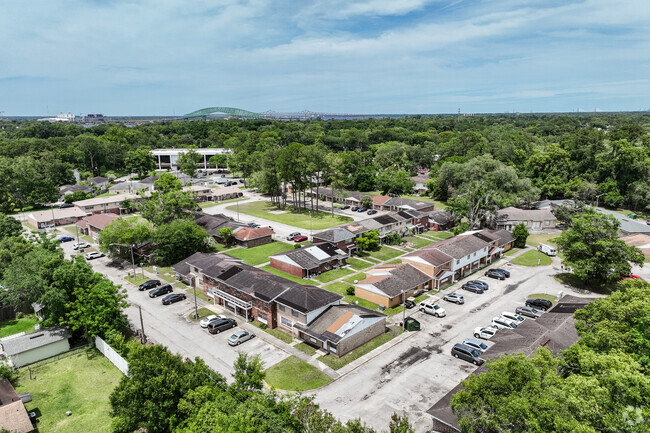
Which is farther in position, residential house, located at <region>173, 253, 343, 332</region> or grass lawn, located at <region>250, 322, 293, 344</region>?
residential house, located at <region>173, 253, 343, 332</region>

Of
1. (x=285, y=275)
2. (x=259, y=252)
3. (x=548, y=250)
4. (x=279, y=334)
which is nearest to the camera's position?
(x=279, y=334)

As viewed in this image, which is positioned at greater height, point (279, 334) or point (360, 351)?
point (279, 334)

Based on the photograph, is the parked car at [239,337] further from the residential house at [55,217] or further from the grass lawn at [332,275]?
the residential house at [55,217]

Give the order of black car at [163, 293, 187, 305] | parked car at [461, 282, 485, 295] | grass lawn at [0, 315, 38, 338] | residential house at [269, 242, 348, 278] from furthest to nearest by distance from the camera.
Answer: residential house at [269, 242, 348, 278], parked car at [461, 282, 485, 295], black car at [163, 293, 187, 305], grass lawn at [0, 315, 38, 338]

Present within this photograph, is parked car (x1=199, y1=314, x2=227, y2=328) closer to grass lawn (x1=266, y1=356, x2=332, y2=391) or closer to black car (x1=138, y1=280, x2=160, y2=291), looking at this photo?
grass lawn (x1=266, y1=356, x2=332, y2=391)

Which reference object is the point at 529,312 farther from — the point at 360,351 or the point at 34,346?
the point at 34,346

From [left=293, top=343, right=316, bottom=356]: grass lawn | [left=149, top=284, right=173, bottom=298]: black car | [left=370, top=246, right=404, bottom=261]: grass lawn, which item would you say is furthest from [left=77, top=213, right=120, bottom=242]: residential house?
[left=293, top=343, right=316, bottom=356]: grass lawn

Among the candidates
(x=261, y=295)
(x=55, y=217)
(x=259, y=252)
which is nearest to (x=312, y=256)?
(x=259, y=252)

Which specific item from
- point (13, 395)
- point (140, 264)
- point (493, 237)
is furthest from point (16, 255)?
point (493, 237)
